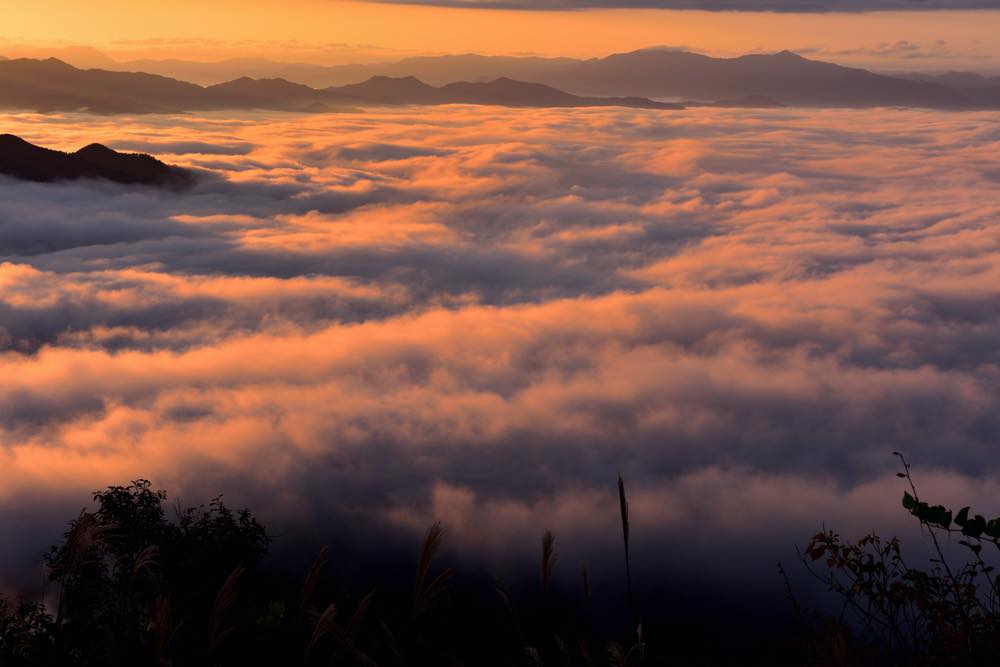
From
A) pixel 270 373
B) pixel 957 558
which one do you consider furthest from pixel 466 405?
pixel 957 558

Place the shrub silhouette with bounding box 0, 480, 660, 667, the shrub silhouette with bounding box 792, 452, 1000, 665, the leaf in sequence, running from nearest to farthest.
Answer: the leaf
the shrub silhouette with bounding box 792, 452, 1000, 665
the shrub silhouette with bounding box 0, 480, 660, 667

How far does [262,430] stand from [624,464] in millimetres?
52246

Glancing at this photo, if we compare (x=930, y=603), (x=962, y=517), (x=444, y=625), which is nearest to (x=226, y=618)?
(x=444, y=625)

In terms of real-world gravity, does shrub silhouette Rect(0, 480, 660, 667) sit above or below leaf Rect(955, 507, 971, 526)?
below

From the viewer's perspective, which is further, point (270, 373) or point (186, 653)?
point (270, 373)

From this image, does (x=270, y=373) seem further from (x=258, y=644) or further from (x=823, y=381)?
(x=258, y=644)

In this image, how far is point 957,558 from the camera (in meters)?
73.0

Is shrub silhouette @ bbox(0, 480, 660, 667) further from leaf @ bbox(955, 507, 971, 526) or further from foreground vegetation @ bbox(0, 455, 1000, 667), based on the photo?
leaf @ bbox(955, 507, 971, 526)

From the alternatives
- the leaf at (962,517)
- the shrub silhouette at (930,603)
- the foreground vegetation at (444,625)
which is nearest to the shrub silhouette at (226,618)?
the foreground vegetation at (444,625)

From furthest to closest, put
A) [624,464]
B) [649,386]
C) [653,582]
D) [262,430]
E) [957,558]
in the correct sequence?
[649,386] → [262,430] → [624,464] → [653,582] → [957,558]

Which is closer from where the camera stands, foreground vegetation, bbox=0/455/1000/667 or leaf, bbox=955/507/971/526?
leaf, bbox=955/507/971/526

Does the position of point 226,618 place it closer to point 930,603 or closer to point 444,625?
point 444,625

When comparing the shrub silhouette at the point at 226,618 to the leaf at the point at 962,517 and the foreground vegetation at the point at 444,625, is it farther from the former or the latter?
the leaf at the point at 962,517

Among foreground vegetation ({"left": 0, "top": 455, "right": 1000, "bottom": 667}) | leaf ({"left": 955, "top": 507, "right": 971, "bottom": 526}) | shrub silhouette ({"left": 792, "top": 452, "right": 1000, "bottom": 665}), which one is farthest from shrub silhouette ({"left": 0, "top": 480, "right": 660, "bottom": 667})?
leaf ({"left": 955, "top": 507, "right": 971, "bottom": 526})
